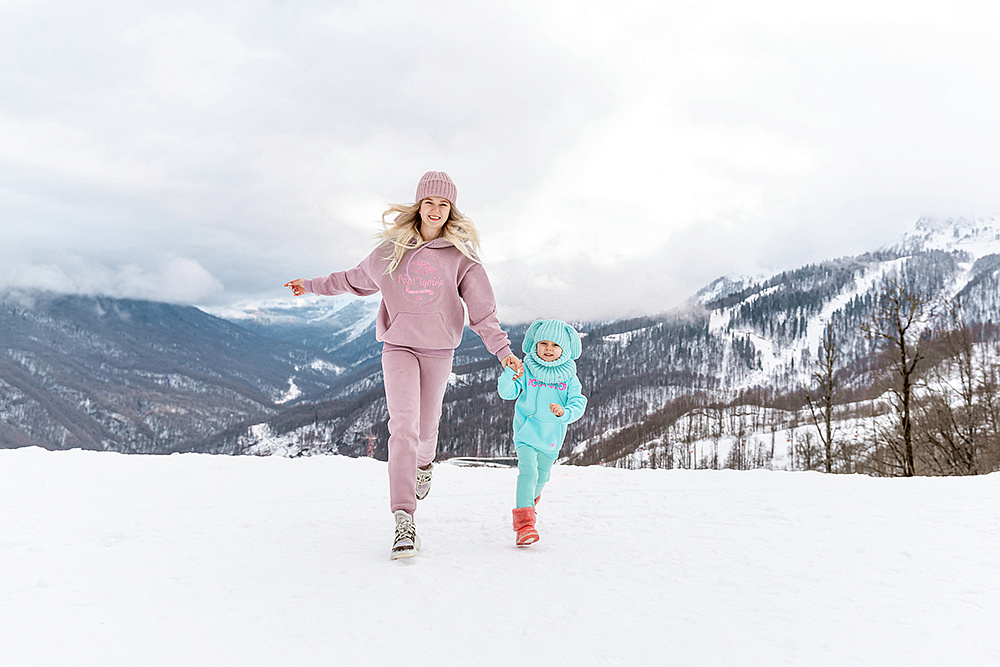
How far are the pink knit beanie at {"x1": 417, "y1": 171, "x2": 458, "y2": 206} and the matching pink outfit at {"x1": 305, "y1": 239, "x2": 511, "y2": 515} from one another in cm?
38

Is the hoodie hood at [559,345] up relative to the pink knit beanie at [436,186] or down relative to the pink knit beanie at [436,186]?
down

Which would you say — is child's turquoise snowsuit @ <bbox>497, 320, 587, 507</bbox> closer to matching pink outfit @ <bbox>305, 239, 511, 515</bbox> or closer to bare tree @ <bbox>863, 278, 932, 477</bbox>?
matching pink outfit @ <bbox>305, 239, 511, 515</bbox>

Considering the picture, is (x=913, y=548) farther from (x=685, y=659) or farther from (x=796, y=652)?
(x=685, y=659)

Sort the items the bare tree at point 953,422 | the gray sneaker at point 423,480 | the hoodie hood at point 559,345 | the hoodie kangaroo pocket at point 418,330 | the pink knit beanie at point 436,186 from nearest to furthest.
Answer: the hoodie kangaroo pocket at point 418,330, the pink knit beanie at point 436,186, the hoodie hood at point 559,345, the gray sneaker at point 423,480, the bare tree at point 953,422

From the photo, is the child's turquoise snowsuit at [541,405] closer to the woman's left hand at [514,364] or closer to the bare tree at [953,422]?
the woman's left hand at [514,364]

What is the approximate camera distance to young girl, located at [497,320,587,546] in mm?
4426

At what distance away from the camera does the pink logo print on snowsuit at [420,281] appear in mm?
4293

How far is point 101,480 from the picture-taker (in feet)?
19.7

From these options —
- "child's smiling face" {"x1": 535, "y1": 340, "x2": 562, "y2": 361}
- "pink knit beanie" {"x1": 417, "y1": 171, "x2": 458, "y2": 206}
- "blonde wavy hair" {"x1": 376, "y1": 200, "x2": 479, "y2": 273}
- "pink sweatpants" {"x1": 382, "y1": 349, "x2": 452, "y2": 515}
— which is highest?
"pink knit beanie" {"x1": 417, "y1": 171, "x2": 458, "y2": 206}

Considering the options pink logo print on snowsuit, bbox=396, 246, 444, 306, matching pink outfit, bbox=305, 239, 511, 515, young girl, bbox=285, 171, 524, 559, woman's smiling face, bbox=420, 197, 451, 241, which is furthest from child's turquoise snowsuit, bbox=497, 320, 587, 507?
woman's smiling face, bbox=420, 197, 451, 241

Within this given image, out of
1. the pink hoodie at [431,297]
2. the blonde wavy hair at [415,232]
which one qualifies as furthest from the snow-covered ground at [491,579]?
the blonde wavy hair at [415,232]

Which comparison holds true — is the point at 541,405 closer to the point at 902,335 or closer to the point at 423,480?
the point at 423,480

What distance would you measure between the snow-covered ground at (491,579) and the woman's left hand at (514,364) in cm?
141

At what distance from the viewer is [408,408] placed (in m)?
4.15
